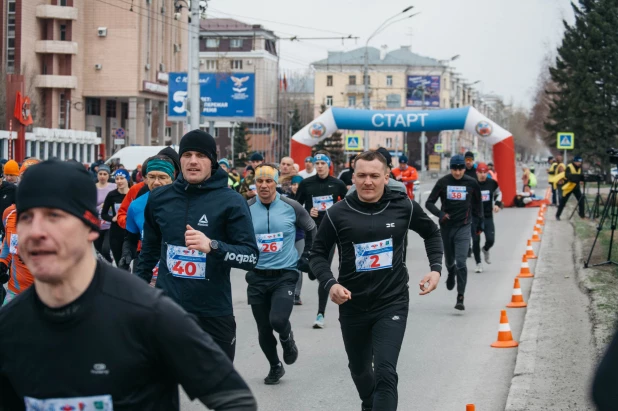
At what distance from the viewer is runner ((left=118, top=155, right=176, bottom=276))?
7.68 metres

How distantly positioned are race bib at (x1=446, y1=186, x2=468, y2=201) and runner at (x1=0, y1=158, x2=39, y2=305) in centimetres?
667

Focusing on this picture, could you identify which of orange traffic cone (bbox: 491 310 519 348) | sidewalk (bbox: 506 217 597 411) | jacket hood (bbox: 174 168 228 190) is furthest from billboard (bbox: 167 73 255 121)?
jacket hood (bbox: 174 168 228 190)

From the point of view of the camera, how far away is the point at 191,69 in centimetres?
2375

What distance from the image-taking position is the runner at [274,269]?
832 cm

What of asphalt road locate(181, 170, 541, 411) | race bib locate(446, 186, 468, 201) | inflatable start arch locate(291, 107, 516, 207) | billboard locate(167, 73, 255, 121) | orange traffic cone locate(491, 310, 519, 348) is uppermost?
billboard locate(167, 73, 255, 121)

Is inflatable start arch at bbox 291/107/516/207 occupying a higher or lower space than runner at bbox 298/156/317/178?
higher

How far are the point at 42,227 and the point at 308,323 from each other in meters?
9.19

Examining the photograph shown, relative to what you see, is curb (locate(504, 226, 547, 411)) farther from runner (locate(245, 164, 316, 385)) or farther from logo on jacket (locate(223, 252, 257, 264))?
logo on jacket (locate(223, 252, 257, 264))

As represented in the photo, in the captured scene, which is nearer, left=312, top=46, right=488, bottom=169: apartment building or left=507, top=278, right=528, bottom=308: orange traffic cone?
left=507, top=278, right=528, bottom=308: orange traffic cone

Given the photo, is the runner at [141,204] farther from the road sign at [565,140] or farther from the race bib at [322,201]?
the road sign at [565,140]

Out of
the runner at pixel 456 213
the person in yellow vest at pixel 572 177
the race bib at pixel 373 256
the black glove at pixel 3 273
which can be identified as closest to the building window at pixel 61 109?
the person in yellow vest at pixel 572 177

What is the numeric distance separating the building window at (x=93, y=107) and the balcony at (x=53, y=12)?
24.8ft

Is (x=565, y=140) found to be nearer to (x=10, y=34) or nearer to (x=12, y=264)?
(x=12, y=264)

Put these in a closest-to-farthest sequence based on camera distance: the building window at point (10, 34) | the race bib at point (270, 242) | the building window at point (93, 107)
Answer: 1. the race bib at point (270, 242)
2. the building window at point (10, 34)
3. the building window at point (93, 107)
